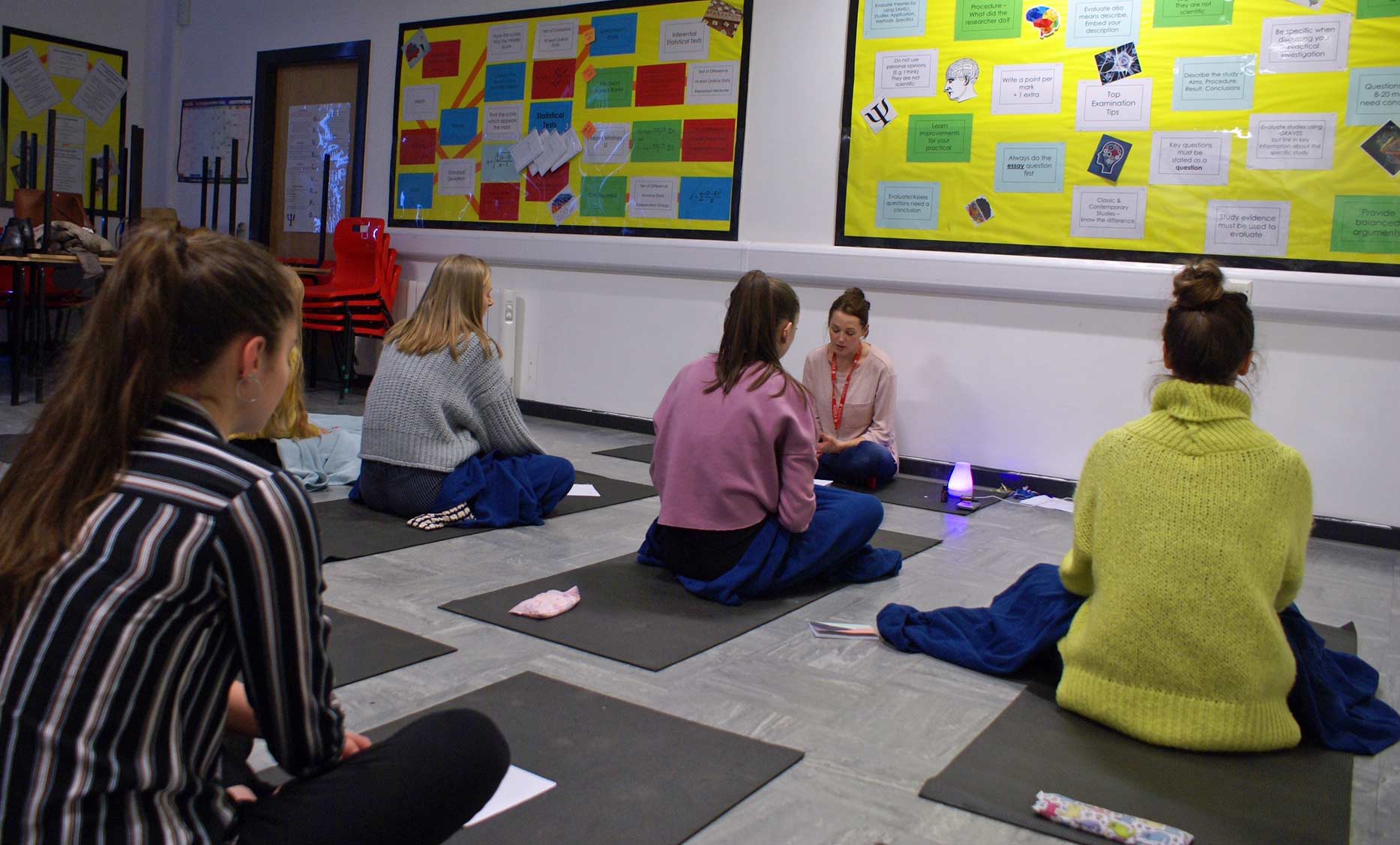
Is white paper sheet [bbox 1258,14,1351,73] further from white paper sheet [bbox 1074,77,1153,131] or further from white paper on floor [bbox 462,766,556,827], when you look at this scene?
white paper on floor [bbox 462,766,556,827]

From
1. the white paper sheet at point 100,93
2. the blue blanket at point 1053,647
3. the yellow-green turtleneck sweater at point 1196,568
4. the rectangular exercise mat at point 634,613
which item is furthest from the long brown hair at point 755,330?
the white paper sheet at point 100,93

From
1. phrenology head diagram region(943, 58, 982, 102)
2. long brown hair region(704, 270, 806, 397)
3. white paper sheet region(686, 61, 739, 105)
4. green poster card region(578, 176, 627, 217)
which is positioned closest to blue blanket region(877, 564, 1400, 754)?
long brown hair region(704, 270, 806, 397)

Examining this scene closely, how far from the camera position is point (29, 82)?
23.8 ft

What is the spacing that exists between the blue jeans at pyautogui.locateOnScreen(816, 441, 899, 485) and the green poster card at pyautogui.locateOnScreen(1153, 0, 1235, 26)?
6.47ft

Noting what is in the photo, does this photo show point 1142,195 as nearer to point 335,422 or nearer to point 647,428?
point 647,428

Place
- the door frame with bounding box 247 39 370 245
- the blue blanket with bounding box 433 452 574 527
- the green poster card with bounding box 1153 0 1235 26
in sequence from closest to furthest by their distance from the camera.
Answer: the blue blanket with bounding box 433 452 574 527 < the green poster card with bounding box 1153 0 1235 26 < the door frame with bounding box 247 39 370 245

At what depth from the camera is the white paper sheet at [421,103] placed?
21.0 feet

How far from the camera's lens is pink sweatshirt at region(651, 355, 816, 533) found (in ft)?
9.02

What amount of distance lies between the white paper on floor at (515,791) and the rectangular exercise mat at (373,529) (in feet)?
4.24

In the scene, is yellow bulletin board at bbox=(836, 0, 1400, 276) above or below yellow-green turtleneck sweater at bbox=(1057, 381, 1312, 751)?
above

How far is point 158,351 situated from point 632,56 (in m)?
5.04

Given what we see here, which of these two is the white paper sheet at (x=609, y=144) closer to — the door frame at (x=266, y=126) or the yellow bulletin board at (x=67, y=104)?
the door frame at (x=266, y=126)

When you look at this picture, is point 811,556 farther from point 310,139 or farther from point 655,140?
point 310,139

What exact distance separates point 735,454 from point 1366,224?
2.77m
